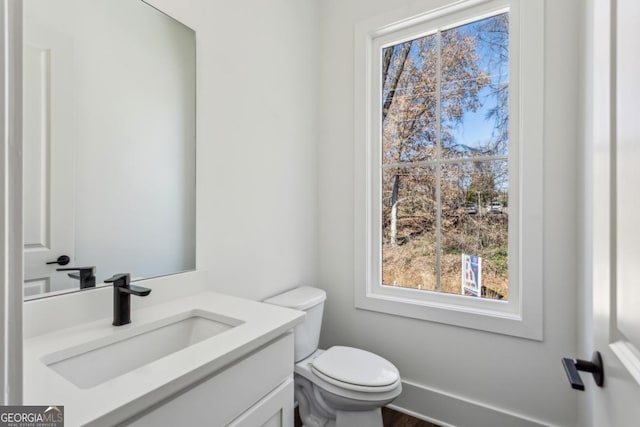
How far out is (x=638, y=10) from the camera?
1.35ft

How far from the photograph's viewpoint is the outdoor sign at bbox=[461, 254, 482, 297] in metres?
1.60

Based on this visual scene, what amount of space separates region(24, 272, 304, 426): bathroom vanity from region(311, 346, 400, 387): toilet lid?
0.38 metres

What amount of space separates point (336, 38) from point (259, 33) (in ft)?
2.01

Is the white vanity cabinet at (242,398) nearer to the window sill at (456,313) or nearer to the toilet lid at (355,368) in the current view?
the toilet lid at (355,368)

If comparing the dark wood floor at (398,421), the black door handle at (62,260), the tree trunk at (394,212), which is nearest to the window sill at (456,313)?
the tree trunk at (394,212)

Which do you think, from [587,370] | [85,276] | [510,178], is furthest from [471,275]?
[85,276]

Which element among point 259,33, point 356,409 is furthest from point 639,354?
point 259,33

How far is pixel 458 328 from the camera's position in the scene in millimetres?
1572

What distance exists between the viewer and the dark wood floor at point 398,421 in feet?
5.28

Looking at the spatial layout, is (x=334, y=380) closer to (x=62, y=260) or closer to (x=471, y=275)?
(x=471, y=275)

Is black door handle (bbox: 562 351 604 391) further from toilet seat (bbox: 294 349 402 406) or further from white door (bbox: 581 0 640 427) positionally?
toilet seat (bbox: 294 349 402 406)

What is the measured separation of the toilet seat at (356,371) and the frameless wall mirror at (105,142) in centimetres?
76

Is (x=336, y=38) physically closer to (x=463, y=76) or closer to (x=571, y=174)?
(x=463, y=76)

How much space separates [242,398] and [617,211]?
899 millimetres
